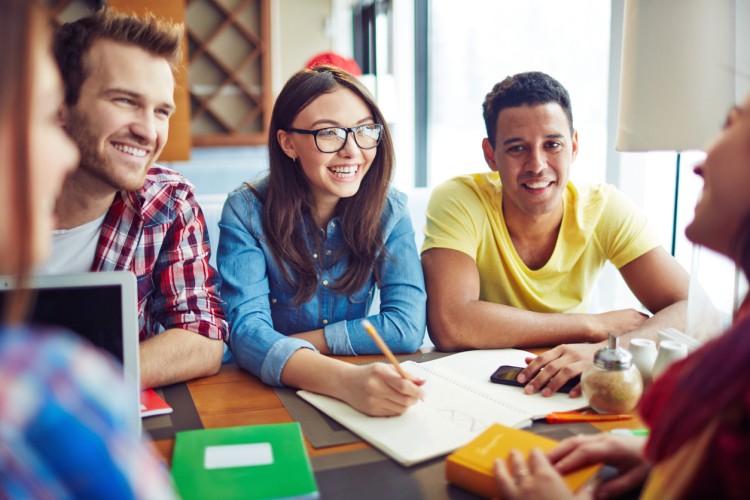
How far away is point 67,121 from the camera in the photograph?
1.04m

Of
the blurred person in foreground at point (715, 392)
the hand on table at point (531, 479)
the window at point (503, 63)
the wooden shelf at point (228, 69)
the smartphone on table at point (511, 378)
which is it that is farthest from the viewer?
the wooden shelf at point (228, 69)

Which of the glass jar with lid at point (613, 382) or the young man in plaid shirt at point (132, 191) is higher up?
the young man in plaid shirt at point (132, 191)

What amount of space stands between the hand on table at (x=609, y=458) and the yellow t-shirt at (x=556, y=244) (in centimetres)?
67

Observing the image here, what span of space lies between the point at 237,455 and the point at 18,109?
0.46 meters

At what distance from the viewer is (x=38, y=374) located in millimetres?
338

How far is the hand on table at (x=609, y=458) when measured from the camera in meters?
0.63

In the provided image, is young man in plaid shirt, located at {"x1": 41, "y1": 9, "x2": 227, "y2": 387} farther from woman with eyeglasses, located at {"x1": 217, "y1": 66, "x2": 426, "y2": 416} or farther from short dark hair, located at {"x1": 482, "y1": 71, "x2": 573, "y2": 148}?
short dark hair, located at {"x1": 482, "y1": 71, "x2": 573, "y2": 148}

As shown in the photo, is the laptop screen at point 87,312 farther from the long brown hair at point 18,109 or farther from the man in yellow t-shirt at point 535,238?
the man in yellow t-shirt at point 535,238

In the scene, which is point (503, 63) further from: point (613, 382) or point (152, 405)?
point (152, 405)

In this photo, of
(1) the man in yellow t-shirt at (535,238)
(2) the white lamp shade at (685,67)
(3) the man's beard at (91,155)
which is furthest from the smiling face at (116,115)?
(2) the white lamp shade at (685,67)

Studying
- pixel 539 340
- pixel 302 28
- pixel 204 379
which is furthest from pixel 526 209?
pixel 302 28

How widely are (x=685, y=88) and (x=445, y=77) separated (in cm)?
238

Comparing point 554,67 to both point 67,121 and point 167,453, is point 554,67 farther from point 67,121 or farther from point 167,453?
point 167,453

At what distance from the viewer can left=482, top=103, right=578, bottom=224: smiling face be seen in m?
1.30
